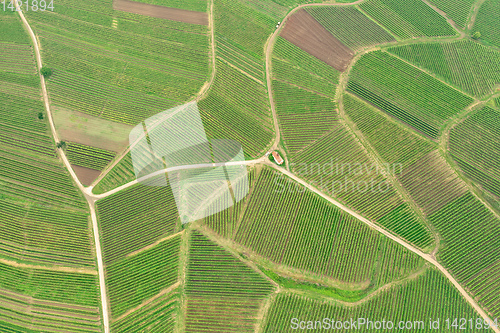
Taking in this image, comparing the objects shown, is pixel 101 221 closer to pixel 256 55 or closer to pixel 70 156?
pixel 70 156

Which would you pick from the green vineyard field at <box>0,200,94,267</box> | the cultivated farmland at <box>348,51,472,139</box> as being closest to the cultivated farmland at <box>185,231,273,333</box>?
the green vineyard field at <box>0,200,94,267</box>

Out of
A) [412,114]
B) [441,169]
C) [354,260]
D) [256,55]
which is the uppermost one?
[256,55]

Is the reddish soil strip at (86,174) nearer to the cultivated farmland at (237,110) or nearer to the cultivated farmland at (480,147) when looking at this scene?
the cultivated farmland at (237,110)

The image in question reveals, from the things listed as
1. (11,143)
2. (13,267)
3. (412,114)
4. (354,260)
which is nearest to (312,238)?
(354,260)

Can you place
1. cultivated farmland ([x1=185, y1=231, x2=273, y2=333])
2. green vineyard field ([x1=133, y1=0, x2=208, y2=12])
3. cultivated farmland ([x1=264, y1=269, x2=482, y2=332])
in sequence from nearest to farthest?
1. cultivated farmland ([x1=185, y1=231, x2=273, y2=333])
2. cultivated farmland ([x1=264, y1=269, x2=482, y2=332])
3. green vineyard field ([x1=133, y1=0, x2=208, y2=12])

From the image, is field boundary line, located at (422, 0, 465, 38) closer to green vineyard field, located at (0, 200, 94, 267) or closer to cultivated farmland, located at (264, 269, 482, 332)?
cultivated farmland, located at (264, 269, 482, 332)

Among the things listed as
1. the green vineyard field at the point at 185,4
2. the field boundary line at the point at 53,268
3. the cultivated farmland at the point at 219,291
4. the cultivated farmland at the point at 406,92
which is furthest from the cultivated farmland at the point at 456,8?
the field boundary line at the point at 53,268
